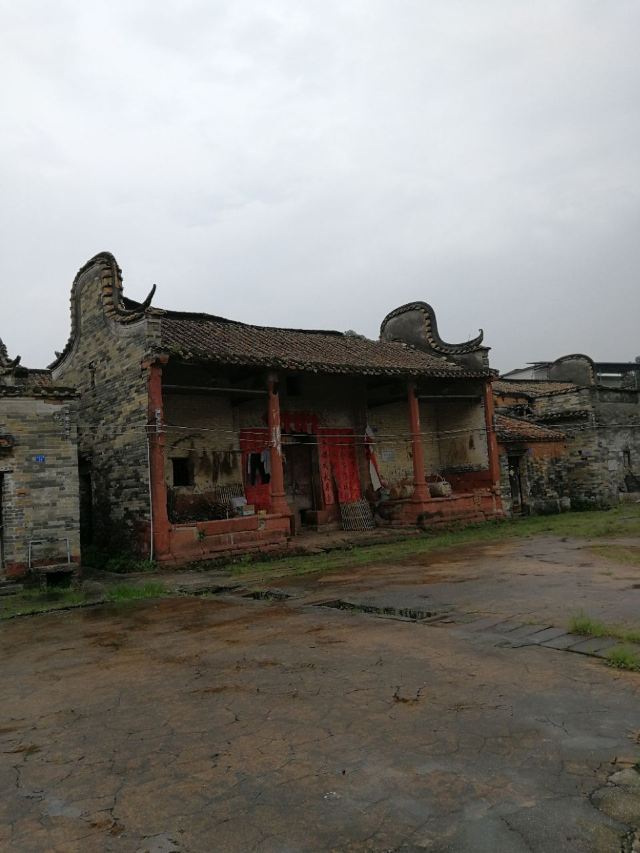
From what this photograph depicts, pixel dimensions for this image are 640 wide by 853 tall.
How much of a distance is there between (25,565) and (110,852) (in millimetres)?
10420

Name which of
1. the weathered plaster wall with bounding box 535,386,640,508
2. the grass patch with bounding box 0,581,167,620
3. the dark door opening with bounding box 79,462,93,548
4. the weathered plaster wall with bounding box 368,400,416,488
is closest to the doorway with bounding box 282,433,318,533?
the weathered plaster wall with bounding box 368,400,416,488

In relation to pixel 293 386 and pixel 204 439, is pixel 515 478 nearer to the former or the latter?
pixel 293 386

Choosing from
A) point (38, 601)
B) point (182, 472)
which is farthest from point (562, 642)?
point (182, 472)

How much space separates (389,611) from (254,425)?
36.2 feet

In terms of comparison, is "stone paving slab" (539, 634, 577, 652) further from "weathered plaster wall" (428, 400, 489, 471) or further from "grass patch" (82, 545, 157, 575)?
"weathered plaster wall" (428, 400, 489, 471)

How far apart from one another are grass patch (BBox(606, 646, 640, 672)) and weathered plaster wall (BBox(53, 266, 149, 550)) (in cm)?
1043

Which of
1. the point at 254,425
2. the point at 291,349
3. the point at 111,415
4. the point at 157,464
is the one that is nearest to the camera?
the point at 157,464

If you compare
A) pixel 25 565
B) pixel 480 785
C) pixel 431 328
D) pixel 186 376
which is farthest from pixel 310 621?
pixel 431 328

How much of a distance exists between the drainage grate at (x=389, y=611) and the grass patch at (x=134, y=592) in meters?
3.29

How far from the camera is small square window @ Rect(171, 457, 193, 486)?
53.0ft

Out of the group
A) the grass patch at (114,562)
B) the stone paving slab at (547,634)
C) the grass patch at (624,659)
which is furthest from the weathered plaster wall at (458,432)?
the grass patch at (624,659)

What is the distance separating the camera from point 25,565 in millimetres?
11977

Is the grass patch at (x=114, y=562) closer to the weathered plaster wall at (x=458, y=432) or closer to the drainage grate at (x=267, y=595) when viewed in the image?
the drainage grate at (x=267, y=595)

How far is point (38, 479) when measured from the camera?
12.4 m
